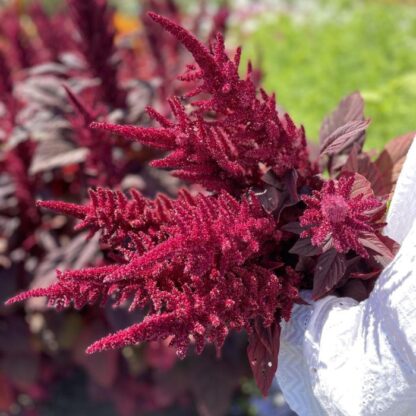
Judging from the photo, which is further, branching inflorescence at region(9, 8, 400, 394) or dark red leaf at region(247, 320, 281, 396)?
dark red leaf at region(247, 320, 281, 396)

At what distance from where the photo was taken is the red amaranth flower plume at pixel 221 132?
2.16ft

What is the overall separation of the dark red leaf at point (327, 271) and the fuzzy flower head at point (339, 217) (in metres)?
0.05

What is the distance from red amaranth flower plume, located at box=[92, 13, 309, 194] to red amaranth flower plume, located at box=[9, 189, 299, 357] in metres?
0.06

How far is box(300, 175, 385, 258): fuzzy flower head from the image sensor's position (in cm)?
64

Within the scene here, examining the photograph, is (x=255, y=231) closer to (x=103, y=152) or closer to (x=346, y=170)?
(x=346, y=170)

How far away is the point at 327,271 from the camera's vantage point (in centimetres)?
72

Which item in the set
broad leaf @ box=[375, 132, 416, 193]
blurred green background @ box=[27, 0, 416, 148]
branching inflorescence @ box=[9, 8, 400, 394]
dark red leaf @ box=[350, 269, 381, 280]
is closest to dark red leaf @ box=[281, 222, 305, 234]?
branching inflorescence @ box=[9, 8, 400, 394]

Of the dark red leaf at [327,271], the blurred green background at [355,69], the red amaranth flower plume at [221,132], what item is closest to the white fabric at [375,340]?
the dark red leaf at [327,271]

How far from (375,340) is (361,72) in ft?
4.52

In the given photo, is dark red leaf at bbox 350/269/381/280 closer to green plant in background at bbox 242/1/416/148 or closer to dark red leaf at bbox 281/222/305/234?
dark red leaf at bbox 281/222/305/234

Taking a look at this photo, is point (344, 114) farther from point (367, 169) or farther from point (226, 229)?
point (226, 229)

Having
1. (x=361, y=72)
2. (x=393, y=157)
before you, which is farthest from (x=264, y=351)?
(x=361, y=72)

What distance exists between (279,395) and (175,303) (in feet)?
6.08

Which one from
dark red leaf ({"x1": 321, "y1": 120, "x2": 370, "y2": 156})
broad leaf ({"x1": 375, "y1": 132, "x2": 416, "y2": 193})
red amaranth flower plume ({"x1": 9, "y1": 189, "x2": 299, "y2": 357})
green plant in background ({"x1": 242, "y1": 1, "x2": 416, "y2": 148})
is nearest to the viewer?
red amaranth flower plume ({"x1": 9, "y1": 189, "x2": 299, "y2": 357})
